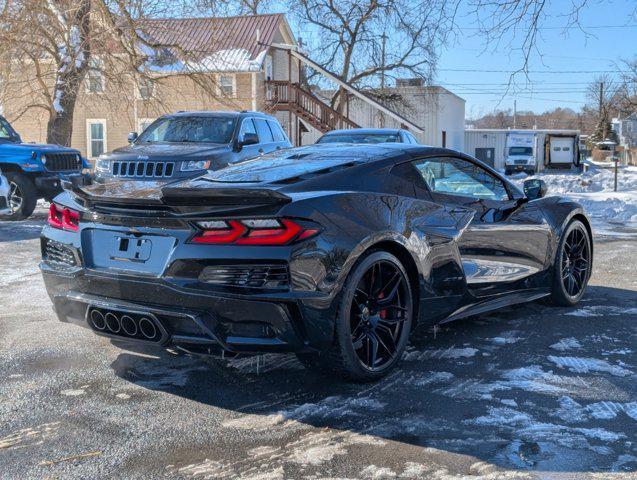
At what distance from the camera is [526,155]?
150 feet

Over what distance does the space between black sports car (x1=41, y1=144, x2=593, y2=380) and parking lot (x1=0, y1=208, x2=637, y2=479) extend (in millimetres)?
→ 308

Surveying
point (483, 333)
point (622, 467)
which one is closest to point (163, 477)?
point (622, 467)

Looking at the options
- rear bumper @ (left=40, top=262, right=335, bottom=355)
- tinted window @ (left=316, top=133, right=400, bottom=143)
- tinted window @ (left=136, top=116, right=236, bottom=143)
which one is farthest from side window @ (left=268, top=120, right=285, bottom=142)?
rear bumper @ (left=40, top=262, right=335, bottom=355)

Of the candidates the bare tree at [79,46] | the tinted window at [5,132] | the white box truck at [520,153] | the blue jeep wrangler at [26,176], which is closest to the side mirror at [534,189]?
the blue jeep wrangler at [26,176]

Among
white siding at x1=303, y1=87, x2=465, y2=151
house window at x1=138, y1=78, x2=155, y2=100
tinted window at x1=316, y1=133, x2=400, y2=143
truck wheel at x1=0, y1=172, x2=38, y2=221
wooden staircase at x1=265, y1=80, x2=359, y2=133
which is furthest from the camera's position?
white siding at x1=303, y1=87, x2=465, y2=151

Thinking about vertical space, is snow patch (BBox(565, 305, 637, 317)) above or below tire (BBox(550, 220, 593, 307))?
below

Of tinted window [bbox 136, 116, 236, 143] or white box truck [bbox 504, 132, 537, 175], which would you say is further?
white box truck [bbox 504, 132, 537, 175]

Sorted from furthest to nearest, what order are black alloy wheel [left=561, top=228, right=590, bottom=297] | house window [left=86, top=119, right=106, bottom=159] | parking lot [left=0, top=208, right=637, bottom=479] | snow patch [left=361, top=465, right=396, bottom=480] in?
house window [left=86, top=119, right=106, bottom=159], black alloy wheel [left=561, top=228, right=590, bottom=297], parking lot [left=0, top=208, right=637, bottom=479], snow patch [left=361, top=465, right=396, bottom=480]

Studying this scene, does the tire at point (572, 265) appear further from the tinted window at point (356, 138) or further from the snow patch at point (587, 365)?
the tinted window at point (356, 138)

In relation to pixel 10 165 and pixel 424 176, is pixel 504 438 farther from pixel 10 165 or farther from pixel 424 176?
pixel 10 165

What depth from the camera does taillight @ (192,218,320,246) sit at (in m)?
3.54

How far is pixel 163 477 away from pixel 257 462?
393 mm

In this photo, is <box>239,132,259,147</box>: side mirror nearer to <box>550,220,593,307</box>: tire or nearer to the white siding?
<box>550,220,593,307</box>: tire

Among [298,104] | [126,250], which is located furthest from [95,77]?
[126,250]
